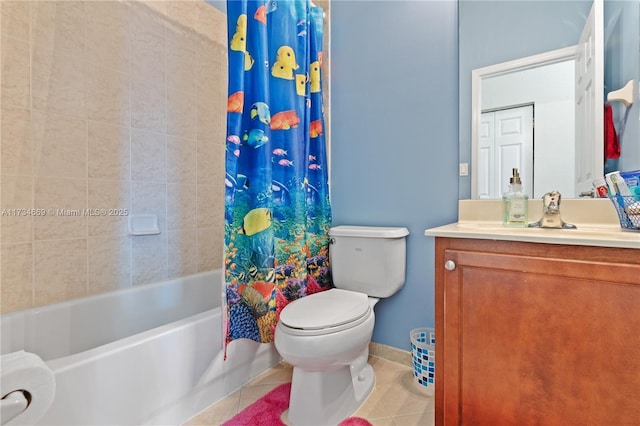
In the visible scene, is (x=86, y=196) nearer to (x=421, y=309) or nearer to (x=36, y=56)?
(x=36, y=56)

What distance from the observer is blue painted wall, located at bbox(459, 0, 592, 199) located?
131 centimetres

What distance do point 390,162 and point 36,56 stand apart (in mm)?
1717

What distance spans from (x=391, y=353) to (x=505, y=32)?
174 centimetres

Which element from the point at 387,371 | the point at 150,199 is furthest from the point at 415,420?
the point at 150,199

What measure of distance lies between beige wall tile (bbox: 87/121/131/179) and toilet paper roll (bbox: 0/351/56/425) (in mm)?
1033

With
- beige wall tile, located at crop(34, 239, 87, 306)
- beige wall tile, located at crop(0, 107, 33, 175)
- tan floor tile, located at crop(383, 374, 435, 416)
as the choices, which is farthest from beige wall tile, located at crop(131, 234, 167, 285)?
tan floor tile, located at crop(383, 374, 435, 416)

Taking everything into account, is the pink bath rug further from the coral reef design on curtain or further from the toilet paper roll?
the toilet paper roll

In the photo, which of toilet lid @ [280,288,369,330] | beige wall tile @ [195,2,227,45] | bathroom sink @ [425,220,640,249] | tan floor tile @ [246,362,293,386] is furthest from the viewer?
beige wall tile @ [195,2,227,45]

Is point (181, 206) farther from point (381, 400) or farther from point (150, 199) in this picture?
point (381, 400)

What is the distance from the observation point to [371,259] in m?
1.67

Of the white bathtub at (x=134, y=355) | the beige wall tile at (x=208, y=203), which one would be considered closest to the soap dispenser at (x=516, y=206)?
the white bathtub at (x=134, y=355)

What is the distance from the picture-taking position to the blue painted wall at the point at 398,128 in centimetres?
162

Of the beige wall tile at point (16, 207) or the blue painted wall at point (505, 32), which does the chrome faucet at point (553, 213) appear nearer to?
the blue painted wall at point (505, 32)

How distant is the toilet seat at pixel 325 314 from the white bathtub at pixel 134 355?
368 millimetres
